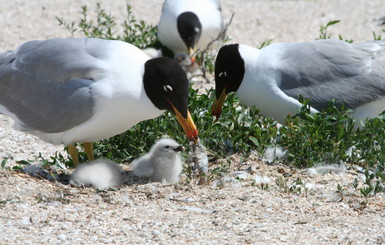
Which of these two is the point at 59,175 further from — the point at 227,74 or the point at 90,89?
the point at 227,74

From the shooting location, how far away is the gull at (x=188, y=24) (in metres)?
8.81

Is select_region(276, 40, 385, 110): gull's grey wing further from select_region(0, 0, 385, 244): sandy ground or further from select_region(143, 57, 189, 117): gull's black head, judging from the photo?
select_region(143, 57, 189, 117): gull's black head

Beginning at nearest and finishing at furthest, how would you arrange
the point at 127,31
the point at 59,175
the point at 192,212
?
the point at 192,212 < the point at 59,175 < the point at 127,31

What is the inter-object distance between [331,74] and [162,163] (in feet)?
4.97

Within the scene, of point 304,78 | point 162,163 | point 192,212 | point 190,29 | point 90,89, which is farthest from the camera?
point 190,29

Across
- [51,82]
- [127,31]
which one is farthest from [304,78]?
[127,31]

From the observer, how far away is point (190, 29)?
29.3 feet

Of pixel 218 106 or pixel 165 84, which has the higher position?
pixel 165 84

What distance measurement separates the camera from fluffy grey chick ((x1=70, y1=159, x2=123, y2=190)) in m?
4.55

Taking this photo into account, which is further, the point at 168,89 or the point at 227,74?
the point at 227,74

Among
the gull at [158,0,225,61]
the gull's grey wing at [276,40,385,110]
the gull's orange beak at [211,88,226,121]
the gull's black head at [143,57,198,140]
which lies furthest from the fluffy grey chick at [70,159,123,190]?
the gull at [158,0,225,61]

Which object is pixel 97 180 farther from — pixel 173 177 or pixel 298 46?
pixel 298 46

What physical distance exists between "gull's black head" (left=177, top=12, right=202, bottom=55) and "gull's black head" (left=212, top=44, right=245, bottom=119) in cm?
329

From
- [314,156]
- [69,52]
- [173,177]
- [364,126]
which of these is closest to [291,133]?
[314,156]
